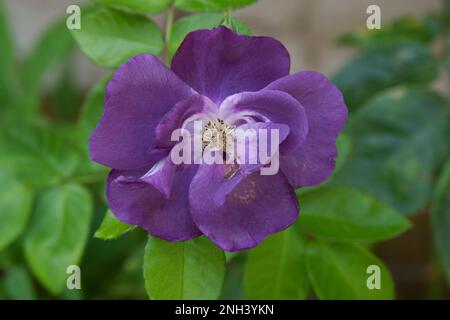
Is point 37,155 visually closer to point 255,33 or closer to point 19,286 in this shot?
point 19,286

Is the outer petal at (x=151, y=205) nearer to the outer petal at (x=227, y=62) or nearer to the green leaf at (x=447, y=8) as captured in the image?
the outer petal at (x=227, y=62)

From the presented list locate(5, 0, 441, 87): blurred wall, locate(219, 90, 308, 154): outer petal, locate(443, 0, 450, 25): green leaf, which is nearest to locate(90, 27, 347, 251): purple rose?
locate(219, 90, 308, 154): outer petal

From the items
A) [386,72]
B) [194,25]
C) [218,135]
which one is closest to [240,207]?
[218,135]

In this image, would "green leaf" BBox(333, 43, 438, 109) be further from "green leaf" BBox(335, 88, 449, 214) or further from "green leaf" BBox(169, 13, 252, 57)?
"green leaf" BBox(169, 13, 252, 57)

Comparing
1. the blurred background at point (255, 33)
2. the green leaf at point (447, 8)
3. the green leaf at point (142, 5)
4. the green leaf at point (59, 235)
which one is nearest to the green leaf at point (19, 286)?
the blurred background at point (255, 33)

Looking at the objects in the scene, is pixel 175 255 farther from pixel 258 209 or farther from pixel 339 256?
pixel 339 256

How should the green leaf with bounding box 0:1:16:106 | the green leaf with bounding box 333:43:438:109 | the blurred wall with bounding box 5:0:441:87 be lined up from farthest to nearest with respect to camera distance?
1. the blurred wall with bounding box 5:0:441:87
2. the green leaf with bounding box 0:1:16:106
3. the green leaf with bounding box 333:43:438:109
